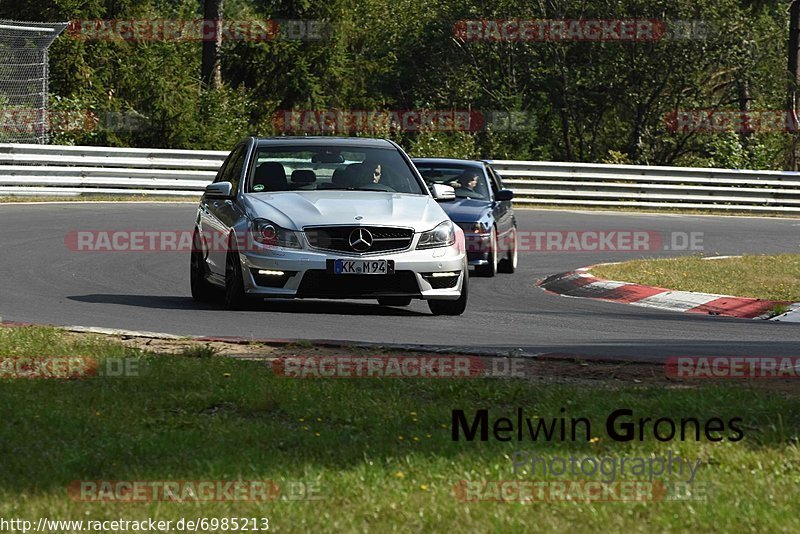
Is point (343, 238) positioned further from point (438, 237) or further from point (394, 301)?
point (394, 301)

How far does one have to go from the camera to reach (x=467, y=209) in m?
17.4

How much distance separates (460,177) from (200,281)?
6002mm

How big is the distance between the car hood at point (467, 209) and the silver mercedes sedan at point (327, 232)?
11.7 feet

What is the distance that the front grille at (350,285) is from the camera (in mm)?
11883

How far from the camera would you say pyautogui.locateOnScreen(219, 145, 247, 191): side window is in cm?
1334

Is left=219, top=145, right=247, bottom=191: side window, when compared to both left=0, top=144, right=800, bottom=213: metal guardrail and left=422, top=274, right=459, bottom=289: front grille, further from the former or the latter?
left=0, top=144, right=800, bottom=213: metal guardrail

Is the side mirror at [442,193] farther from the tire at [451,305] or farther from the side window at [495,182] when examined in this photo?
the side window at [495,182]

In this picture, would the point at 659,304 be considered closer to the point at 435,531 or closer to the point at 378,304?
the point at 378,304

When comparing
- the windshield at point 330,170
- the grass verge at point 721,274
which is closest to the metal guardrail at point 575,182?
the grass verge at point 721,274

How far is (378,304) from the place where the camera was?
44.8ft

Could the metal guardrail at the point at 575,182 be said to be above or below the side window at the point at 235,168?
below

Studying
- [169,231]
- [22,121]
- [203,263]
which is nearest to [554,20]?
[22,121]

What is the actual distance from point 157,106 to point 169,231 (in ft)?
44.0

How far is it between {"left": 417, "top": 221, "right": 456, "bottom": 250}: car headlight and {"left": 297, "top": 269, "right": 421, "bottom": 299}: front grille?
0.32 metres
